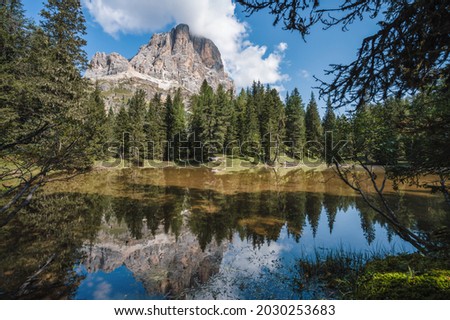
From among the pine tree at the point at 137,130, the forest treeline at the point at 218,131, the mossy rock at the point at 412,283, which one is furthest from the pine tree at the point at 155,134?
the mossy rock at the point at 412,283

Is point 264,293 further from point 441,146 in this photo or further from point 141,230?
point 141,230

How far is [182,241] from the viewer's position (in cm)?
1172

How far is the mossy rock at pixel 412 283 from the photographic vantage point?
3.24 m

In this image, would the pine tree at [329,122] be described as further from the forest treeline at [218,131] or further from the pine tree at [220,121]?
the pine tree at [220,121]

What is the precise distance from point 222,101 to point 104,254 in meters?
48.2

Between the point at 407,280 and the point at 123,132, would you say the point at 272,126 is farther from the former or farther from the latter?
the point at 407,280

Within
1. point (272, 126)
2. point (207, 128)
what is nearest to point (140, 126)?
point (207, 128)

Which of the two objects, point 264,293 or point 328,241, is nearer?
point 264,293

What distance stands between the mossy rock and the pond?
141 inches

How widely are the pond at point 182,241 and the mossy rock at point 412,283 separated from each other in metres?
3.57

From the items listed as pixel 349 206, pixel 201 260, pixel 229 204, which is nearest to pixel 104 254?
pixel 201 260

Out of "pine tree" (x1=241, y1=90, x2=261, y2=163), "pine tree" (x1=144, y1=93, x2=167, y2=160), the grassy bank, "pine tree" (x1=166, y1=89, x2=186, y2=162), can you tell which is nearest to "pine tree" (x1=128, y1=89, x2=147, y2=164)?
"pine tree" (x1=144, y1=93, x2=167, y2=160)

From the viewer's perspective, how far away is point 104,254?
33.0 feet
